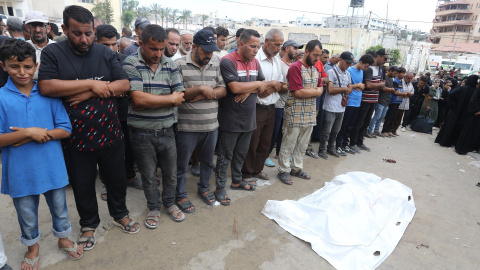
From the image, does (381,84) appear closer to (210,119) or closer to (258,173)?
(258,173)

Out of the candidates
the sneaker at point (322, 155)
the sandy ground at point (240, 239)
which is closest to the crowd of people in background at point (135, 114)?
the sandy ground at point (240, 239)

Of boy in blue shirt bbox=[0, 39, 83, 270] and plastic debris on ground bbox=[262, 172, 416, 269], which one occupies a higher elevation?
boy in blue shirt bbox=[0, 39, 83, 270]

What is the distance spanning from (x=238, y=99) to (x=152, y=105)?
1093 mm

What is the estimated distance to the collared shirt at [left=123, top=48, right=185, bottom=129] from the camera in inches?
98.2

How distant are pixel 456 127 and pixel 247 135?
22.1 feet

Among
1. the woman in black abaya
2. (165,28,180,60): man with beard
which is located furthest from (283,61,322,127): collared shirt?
the woman in black abaya

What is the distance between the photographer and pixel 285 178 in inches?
167

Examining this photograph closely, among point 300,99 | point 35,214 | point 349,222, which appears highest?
point 300,99

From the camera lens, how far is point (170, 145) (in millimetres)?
2807

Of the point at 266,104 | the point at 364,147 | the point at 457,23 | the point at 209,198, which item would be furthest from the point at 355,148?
the point at 457,23

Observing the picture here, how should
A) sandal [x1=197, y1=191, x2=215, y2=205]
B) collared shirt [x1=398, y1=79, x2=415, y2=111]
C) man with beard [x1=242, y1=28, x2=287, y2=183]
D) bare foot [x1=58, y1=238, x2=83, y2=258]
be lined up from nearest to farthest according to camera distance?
bare foot [x1=58, y1=238, x2=83, y2=258], sandal [x1=197, y1=191, x2=215, y2=205], man with beard [x1=242, y1=28, x2=287, y2=183], collared shirt [x1=398, y1=79, x2=415, y2=111]

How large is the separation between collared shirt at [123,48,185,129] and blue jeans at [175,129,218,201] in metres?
0.32

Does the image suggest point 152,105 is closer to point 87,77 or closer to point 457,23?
point 87,77

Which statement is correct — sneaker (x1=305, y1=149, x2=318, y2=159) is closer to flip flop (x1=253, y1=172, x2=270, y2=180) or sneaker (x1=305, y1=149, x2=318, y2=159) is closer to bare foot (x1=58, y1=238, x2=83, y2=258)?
flip flop (x1=253, y1=172, x2=270, y2=180)
